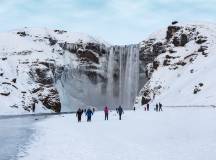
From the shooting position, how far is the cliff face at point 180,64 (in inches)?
3593

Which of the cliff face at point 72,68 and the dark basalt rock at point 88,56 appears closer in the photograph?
the cliff face at point 72,68

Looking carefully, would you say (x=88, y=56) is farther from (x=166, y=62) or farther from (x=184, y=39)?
(x=184, y=39)

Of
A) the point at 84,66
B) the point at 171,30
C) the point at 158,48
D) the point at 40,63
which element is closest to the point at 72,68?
the point at 84,66

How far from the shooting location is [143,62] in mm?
119938

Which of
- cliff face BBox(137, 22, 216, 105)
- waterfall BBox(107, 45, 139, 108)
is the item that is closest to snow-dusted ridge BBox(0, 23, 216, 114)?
cliff face BBox(137, 22, 216, 105)

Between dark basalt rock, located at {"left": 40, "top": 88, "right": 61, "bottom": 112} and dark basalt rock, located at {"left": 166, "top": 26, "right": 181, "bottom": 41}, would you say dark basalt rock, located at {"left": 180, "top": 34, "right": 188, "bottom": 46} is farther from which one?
dark basalt rock, located at {"left": 40, "top": 88, "right": 61, "bottom": 112}

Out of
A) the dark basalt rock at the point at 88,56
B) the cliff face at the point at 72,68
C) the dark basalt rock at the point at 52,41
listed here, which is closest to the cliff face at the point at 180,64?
the cliff face at the point at 72,68

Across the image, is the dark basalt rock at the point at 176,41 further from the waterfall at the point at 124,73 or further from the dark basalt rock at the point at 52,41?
the dark basalt rock at the point at 52,41

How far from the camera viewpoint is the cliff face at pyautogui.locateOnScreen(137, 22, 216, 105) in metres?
→ 91.2

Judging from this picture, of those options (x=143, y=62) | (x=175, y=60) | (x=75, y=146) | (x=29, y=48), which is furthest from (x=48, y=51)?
(x=75, y=146)

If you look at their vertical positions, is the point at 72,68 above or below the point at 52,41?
below

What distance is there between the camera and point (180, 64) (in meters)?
110

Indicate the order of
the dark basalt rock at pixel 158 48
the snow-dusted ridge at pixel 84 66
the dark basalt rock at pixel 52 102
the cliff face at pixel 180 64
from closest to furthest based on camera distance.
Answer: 1. the cliff face at pixel 180 64
2. the snow-dusted ridge at pixel 84 66
3. the dark basalt rock at pixel 52 102
4. the dark basalt rock at pixel 158 48

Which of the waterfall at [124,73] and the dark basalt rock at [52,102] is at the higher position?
the waterfall at [124,73]
